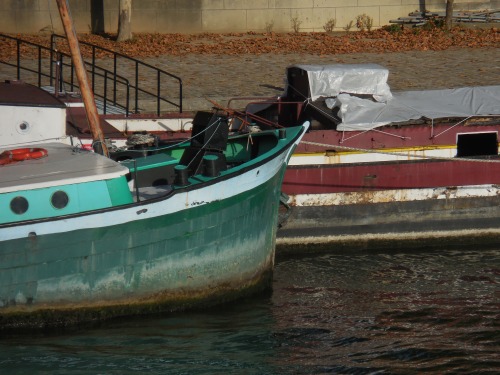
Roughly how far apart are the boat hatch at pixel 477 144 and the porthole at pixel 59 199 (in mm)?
8502

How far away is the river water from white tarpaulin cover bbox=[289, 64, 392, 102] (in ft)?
12.1

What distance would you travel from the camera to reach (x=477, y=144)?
2086 centimetres

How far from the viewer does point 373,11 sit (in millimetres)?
33062

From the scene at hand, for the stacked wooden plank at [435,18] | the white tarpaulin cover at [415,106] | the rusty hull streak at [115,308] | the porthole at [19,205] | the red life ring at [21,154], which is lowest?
the rusty hull streak at [115,308]

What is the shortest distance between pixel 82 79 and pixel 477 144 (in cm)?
843

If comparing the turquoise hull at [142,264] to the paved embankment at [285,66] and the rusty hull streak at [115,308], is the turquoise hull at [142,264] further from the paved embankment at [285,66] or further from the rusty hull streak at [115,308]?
the paved embankment at [285,66]

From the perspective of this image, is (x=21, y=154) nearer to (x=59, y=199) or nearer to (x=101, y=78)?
(x=59, y=199)

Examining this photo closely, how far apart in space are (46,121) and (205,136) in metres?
2.60

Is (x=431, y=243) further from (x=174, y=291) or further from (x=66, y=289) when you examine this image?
(x=66, y=289)

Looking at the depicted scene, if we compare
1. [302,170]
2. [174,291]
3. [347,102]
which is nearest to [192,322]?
[174,291]

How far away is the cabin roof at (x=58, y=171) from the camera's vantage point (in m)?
14.9

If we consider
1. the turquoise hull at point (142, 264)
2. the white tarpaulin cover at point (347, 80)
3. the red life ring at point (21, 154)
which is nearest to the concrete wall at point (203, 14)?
the white tarpaulin cover at point (347, 80)

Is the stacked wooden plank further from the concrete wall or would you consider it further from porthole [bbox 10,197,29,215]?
porthole [bbox 10,197,29,215]

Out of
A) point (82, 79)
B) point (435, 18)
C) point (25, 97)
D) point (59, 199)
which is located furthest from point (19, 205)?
point (435, 18)
